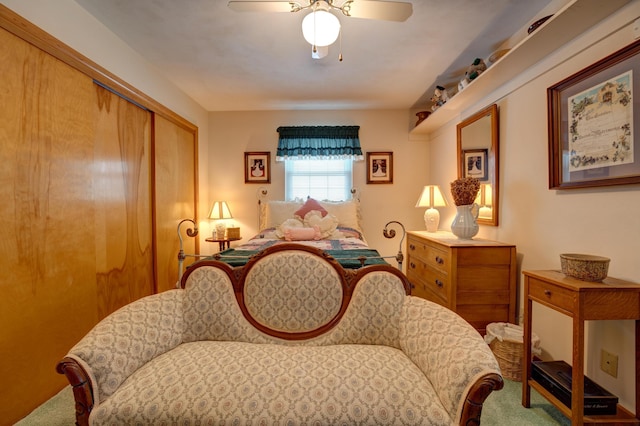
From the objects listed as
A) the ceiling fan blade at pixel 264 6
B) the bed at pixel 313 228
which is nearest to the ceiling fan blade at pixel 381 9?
the ceiling fan blade at pixel 264 6

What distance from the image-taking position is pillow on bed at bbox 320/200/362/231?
3762 millimetres

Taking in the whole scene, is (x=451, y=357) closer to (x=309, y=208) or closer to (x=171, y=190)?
(x=309, y=208)

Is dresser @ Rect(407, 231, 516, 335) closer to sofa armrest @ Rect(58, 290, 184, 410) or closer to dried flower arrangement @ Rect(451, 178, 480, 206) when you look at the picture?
dried flower arrangement @ Rect(451, 178, 480, 206)

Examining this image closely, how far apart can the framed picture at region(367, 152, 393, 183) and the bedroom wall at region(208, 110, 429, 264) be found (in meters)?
0.07

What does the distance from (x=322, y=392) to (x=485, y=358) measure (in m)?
0.61

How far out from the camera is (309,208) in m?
3.63

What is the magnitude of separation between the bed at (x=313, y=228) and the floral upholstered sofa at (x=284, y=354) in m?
0.62

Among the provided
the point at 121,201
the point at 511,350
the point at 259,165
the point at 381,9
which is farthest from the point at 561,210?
the point at 259,165

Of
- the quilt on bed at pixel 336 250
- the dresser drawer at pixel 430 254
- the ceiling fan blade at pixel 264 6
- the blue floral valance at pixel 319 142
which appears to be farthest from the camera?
the blue floral valance at pixel 319 142

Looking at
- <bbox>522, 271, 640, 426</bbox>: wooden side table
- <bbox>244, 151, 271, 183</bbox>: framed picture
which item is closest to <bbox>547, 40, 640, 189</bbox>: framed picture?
<bbox>522, 271, 640, 426</bbox>: wooden side table

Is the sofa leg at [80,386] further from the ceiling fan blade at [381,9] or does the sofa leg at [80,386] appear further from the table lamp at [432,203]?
the table lamp at [432,203]

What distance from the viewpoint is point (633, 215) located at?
1.41m

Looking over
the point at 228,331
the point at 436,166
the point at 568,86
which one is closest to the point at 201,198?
the point at 228,331

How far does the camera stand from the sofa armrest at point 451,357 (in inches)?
37.5
